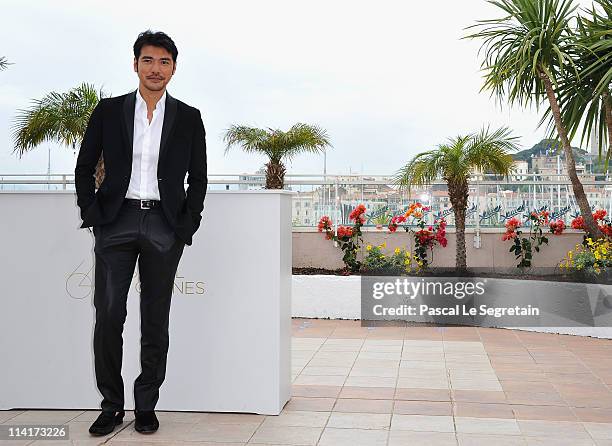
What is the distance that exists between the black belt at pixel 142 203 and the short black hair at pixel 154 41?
73 centimetres

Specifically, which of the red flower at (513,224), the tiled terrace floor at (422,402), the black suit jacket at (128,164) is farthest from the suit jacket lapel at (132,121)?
the red flower at (513,224)

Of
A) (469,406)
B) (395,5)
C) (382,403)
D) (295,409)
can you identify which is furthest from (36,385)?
(395,5)

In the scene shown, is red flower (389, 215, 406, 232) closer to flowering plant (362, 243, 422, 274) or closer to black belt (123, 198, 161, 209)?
flowering plant (362, 243, 422, 274)

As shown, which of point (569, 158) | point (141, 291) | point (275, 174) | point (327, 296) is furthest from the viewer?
point (275, 174)

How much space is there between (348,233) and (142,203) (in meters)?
7.19

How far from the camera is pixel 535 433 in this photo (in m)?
3.97

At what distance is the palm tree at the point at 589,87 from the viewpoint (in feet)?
29.3

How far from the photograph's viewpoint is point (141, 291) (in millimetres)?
3914

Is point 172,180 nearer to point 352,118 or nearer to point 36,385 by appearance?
point 36,385

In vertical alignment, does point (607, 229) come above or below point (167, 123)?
below

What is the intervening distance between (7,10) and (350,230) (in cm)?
666

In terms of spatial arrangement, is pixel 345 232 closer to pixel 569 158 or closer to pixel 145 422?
pixel 569 158

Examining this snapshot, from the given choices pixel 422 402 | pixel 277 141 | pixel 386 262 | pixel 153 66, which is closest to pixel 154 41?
pixel 153 66

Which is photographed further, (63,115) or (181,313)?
(63,115)
